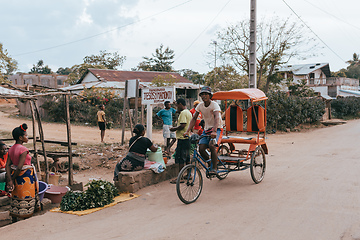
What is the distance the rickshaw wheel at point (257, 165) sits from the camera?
753 cm

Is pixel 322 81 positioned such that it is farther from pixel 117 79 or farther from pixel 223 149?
pixel 223 149

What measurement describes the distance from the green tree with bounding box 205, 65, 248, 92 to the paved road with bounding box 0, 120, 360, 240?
80.1ft

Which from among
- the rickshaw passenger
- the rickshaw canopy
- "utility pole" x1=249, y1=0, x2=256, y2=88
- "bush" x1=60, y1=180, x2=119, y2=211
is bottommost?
"bush" x1=60, y1=180, x2=119, y2=211

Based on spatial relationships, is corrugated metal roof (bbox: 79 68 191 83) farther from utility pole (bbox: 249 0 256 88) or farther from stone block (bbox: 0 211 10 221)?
stone block (bbox: 0 211 10 221)

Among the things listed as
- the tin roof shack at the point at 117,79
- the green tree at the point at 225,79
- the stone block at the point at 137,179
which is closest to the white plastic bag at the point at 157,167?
the stone block at the point at 137,179

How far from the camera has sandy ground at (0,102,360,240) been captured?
473cm

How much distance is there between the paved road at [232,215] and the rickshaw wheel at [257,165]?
0.20 m

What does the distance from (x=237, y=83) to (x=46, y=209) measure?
27246 mm

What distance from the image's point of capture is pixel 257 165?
7812 millimetres

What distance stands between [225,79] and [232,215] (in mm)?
29383

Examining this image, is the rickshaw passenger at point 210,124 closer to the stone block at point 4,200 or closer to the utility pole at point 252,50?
the stone block at point 4,200

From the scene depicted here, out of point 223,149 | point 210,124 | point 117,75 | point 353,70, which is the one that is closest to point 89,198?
point 210,124

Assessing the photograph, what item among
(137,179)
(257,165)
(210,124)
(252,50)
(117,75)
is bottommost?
(137,179)

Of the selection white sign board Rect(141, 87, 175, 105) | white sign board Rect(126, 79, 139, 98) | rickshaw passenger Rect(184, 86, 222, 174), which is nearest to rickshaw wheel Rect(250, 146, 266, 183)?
rickshaw passenger Rect(184, 86, 222, 174)
